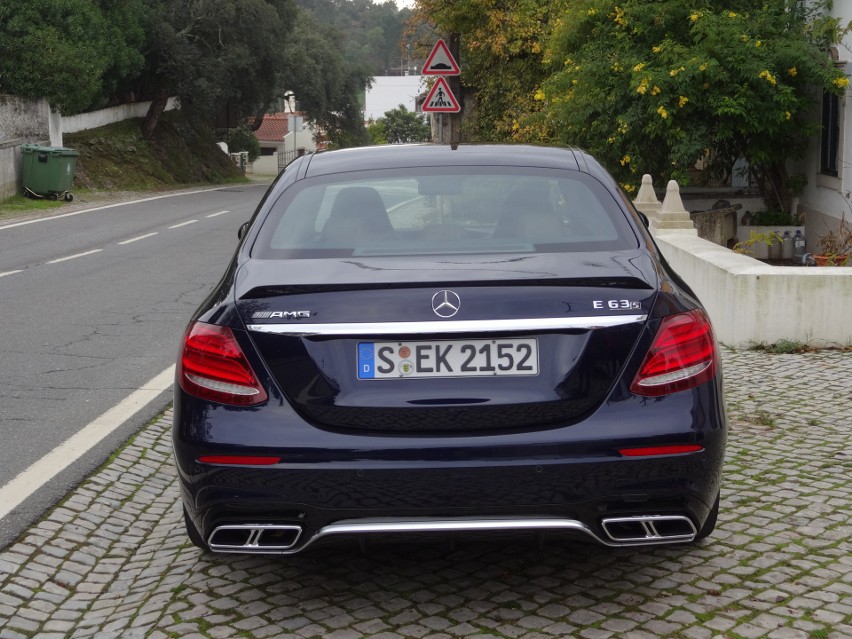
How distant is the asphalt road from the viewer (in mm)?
6547

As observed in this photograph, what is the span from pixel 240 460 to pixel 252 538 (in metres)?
0.27

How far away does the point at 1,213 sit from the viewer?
25.8 meters

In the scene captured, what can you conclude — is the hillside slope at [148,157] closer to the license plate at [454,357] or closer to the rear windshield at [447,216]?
the rear windshield at [447,216]

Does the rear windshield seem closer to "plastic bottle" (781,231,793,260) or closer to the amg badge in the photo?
the amg badge

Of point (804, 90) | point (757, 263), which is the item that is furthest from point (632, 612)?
point (804, 90)

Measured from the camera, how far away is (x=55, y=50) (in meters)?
35.9

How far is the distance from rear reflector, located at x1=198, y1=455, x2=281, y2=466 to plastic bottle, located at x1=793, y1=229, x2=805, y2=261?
15625 mm

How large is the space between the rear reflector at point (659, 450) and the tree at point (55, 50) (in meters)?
34.5

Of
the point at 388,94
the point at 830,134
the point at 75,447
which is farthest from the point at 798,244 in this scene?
Answer: the point at 388,94

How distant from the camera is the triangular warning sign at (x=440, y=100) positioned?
1767cm

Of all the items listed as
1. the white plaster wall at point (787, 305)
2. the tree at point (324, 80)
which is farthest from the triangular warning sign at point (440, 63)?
the tree at point (324, 80)

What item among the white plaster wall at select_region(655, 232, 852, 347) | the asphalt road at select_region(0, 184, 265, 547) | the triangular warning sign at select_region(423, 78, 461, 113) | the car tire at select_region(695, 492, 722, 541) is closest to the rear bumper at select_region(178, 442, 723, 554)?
the car tire at select_region(695, 492, 722, 541)

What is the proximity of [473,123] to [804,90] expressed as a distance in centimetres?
1298

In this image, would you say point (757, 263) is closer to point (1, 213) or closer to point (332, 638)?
point (332, 638)
